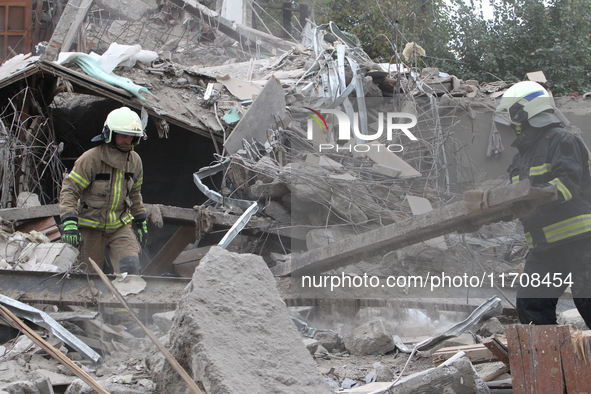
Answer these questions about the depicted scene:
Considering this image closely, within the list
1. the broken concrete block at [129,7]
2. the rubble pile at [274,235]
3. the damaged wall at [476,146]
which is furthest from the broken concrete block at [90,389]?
the broken concrete block at [129,7]

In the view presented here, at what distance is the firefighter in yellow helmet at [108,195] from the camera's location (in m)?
4.19

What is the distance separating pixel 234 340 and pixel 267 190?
12.7ft

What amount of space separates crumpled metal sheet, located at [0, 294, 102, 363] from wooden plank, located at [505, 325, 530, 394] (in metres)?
2.32

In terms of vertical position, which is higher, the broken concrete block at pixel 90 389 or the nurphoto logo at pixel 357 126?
the nurphoto logo at pixel 357 126

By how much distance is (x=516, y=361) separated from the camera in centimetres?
253

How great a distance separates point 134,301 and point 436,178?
3.46m

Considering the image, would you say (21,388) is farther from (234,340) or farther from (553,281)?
(553,281)

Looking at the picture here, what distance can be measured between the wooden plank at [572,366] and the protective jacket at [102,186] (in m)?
3.33

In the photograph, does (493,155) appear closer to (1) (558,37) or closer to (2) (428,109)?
(2) (428,109)

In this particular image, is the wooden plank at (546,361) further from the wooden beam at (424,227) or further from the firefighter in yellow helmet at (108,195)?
the firefighter in yellow helmet at (108,195)

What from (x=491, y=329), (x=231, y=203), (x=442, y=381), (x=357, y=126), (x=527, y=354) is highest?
(x=357, y=126)

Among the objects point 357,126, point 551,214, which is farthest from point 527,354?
point 357,126

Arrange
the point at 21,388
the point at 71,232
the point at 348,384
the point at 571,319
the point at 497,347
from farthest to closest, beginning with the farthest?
1. the point at 71,232
2. the point at 571,319
3. the point at 348,384
4. the point at 497,347
5. the point at 21,388

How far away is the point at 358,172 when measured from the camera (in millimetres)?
5645
